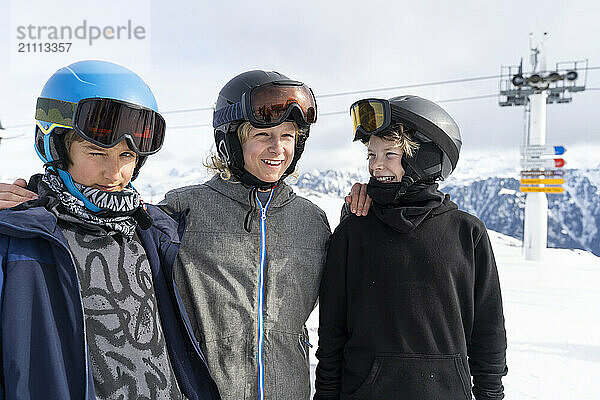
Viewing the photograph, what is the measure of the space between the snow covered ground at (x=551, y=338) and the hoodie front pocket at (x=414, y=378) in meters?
3.00

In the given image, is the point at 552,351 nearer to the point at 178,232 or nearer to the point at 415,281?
the point at 415,281

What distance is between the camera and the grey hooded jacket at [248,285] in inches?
89.1

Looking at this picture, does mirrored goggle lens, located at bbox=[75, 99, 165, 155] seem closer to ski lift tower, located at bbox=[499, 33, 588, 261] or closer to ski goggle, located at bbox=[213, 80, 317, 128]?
ski goggle, located at bbox=[213, 80, 317, 128]

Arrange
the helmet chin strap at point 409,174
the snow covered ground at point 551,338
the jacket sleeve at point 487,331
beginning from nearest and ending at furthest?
the jacket sleeve at point 487,331 → the helmet chin strap at point 409,174 → the snow covered ground at point 551,338

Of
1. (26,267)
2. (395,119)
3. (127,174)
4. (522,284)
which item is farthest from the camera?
(522,284)

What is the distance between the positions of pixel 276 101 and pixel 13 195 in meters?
1.30

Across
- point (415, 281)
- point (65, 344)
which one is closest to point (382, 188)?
point (415, 281)

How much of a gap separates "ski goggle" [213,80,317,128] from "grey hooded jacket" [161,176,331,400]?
37 centimetres

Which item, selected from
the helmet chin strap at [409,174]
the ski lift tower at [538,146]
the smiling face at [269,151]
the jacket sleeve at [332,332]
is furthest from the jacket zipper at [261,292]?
the ski lift tower at [538,146]

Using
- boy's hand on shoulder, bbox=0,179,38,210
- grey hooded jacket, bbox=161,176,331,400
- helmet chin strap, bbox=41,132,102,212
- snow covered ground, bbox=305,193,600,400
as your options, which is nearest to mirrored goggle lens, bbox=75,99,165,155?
helmet chin strap, bbox=41,132,102,212

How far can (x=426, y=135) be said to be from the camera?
8.32 ft

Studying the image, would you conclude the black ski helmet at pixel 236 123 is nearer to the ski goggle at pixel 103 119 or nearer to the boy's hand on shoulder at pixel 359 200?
the boy's hand on shoulder at pixel 359 200

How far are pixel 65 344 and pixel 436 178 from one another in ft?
6.36

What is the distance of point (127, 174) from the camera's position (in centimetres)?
199
